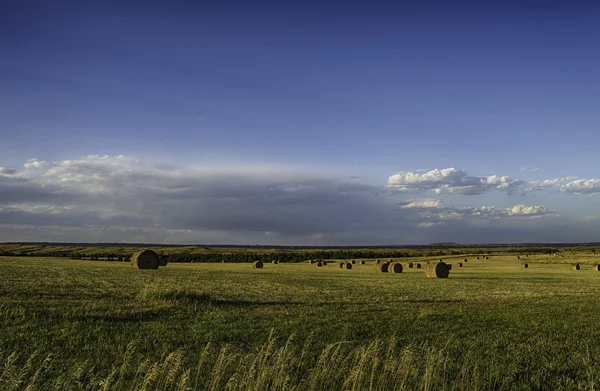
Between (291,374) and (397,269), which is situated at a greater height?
(291,374)

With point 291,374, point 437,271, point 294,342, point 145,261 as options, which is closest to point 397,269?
point 437,271

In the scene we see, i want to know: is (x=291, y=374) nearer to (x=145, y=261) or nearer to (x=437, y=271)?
(x=437, y=271)

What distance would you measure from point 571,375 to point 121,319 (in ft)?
41.3

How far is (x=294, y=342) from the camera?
12.2m

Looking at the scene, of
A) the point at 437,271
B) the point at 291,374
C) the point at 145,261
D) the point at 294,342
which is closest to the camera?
the point at 291,374

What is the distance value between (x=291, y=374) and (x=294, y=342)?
3419mm

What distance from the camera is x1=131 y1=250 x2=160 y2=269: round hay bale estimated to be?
53969 mm

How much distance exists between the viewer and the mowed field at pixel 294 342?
7.87m

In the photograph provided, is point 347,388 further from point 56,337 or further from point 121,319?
point 121,319

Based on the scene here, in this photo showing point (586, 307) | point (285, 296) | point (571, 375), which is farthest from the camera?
point (285, 296)

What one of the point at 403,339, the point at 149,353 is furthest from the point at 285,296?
the point at 149,353

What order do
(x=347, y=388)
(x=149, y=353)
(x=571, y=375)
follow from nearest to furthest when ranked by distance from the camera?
(x=347, y=388)
(x=571, y=375)
(x=149, y=353)

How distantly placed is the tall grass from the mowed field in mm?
44

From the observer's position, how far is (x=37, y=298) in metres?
21.5
